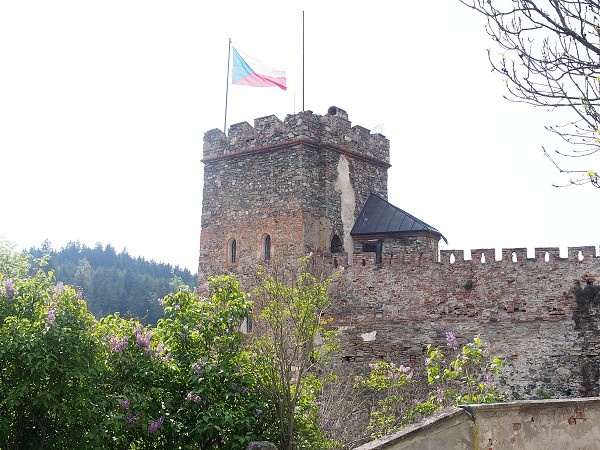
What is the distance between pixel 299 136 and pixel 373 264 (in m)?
3.97

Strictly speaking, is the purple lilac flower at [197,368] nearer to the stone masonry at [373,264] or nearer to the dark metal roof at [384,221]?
the stone masonry at [373,264]

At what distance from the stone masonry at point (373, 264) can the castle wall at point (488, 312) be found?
0.08 feet

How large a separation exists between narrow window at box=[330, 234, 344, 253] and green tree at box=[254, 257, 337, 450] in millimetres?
5828

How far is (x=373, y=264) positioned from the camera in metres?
20.8

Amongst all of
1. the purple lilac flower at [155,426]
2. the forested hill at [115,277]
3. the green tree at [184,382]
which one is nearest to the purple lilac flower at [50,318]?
the green tree at [184,382]

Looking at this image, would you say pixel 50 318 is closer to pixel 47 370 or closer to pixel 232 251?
pixel 47 370

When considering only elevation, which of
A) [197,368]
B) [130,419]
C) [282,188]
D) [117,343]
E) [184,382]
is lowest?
[130,419]

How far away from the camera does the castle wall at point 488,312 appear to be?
18844mm

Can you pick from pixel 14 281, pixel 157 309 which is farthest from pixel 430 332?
pixel 157 309

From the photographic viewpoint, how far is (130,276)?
7144 centimetres

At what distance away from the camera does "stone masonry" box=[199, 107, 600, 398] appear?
1897cm

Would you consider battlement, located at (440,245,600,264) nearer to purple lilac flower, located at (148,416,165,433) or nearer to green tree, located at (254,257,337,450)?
green tree, located at (254,257,337,450)

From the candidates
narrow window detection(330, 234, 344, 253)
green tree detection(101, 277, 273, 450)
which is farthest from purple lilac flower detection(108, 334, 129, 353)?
narrow window detection(330, 234, 344, 253)

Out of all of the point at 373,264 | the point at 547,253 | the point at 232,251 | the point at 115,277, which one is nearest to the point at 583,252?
the point at 547,253
